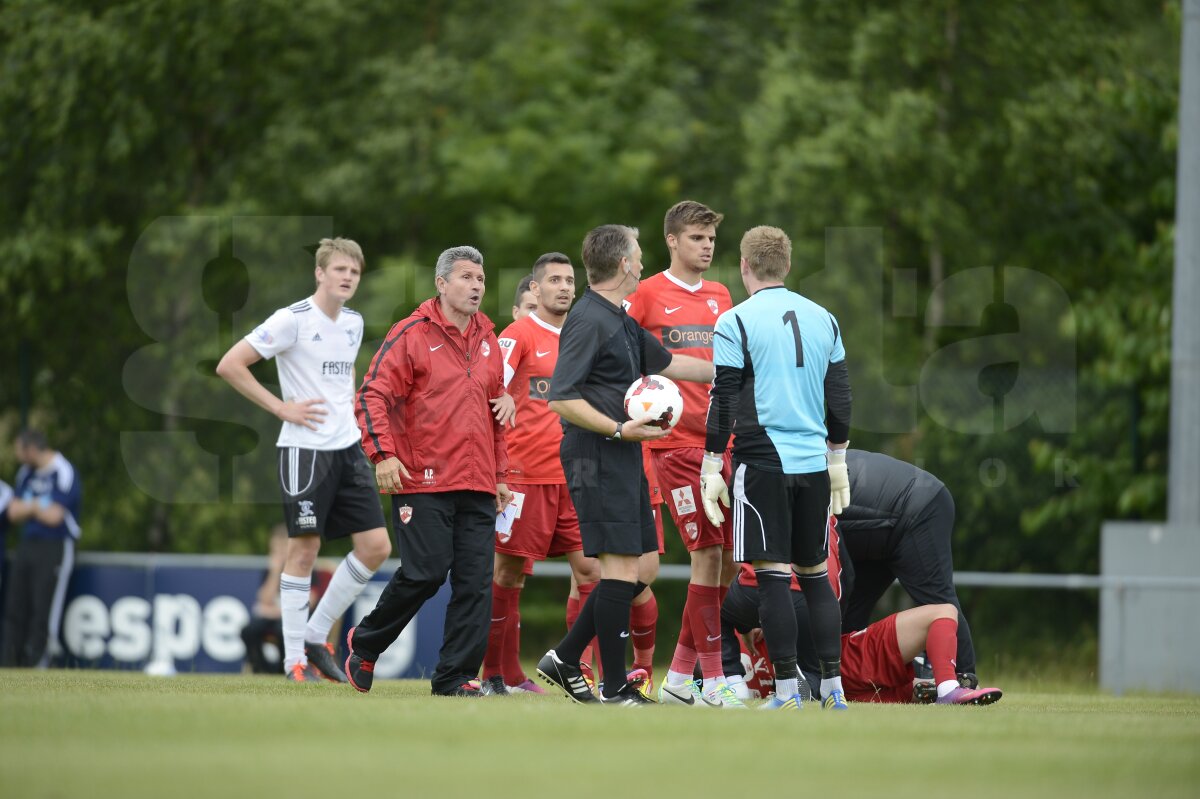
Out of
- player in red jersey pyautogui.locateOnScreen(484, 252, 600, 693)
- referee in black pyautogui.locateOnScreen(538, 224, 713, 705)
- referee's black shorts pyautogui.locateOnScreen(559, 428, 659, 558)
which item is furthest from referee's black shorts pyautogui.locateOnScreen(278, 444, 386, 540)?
referee's black shorts pyautogui.locateOnScreen(559, 428, 659, 558)

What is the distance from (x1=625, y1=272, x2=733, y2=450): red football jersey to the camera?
8.33 m

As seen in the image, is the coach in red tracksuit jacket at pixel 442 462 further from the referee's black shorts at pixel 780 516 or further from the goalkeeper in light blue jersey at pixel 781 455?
the referee's black shorts at pixel 780 516

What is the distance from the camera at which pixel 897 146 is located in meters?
18.0

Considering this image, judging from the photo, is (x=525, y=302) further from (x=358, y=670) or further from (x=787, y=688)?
(x=787, y=688)

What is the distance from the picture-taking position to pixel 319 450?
898cm

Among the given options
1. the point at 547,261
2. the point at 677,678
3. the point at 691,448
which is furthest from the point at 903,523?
the point at 547,261

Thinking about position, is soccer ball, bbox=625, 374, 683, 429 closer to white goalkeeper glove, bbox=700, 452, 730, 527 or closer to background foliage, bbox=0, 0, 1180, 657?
white goalkeeper glove, bbox=700, 452, 730, 527

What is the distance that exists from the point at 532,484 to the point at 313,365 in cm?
155

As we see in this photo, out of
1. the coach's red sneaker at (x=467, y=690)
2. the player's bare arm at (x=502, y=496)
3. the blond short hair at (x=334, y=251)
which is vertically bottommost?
the coach's red sneaker at (x=467, y=690)

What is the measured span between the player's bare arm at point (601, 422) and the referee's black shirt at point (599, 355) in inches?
1.8

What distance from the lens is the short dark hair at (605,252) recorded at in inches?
291

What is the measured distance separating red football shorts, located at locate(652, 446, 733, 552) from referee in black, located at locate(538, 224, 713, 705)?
0.62 m

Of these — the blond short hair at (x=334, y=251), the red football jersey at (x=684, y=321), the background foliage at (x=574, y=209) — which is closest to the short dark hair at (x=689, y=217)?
the red football jersey at (x=684, y=321)

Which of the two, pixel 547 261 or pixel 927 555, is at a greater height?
pixel 547 261
